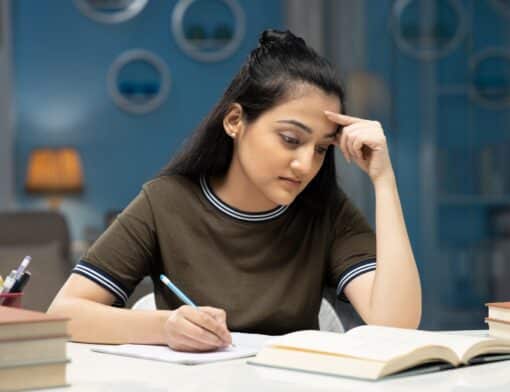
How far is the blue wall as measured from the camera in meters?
6.01

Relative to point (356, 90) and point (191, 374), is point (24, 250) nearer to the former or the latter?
point (356, 90)

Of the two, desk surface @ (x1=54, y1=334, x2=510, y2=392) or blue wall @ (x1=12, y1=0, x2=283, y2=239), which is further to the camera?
blue wall @ (x1=12, y1=0, x2=283, y2=239)

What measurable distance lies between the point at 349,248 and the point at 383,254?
0.52 ft

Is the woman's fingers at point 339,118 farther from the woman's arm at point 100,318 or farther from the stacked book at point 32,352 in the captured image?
the stacked book at point 32,352

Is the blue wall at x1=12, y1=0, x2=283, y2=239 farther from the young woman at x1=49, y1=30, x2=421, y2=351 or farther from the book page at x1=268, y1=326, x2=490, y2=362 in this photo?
the book page at x1=268, y1=326, x2=490, y2=362

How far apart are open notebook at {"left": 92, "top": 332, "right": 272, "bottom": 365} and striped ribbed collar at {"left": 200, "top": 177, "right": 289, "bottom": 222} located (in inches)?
15.9

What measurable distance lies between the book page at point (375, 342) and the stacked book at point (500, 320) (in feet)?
0.55

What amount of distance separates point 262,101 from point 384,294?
42 cm

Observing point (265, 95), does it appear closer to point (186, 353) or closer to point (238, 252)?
point (238, 252)

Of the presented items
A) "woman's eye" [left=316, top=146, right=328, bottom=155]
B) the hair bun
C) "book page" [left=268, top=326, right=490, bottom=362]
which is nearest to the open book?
"book page" [left=268, top=326, right=490, bottom=362]

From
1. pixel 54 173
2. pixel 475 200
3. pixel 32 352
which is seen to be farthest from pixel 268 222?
pixel 54 173

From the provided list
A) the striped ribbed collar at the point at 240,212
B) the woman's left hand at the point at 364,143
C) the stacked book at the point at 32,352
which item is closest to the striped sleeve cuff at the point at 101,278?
the striped ribbed collar at the point at 240,212

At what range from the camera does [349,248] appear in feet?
6.61

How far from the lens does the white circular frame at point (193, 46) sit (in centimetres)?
618
